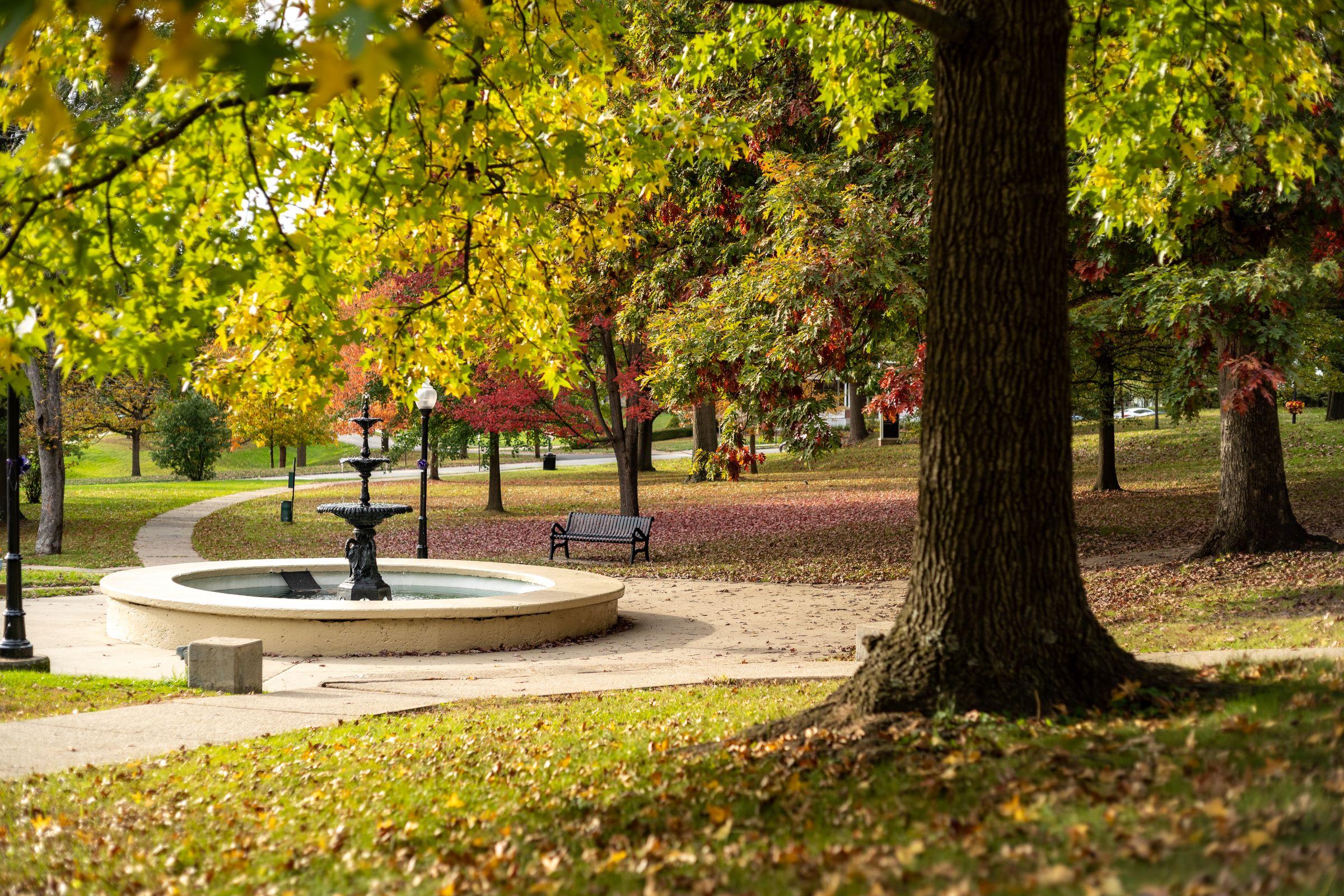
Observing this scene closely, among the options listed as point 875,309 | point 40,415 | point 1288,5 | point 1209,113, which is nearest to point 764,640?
point 875,309

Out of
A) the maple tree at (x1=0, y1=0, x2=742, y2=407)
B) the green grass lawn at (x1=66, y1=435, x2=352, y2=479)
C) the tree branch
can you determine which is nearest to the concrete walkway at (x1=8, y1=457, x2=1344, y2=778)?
the maple tree at (x1=0, y1=0, x2=742, y2=407)

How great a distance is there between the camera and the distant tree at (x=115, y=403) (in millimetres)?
27719

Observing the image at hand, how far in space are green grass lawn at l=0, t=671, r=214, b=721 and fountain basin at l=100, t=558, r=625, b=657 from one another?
5.40 ft

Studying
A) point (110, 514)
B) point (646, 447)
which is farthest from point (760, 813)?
point (646, 447)

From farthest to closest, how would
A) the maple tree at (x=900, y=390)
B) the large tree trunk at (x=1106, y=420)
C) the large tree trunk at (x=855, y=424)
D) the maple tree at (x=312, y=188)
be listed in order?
1. the large tree trunk at (x=855, y=424)
2. the large tree trunk at (x=1106, y=420)
3. the maple tree at (x=900, y=390)
4. the maple tree at (x=312, y=188)

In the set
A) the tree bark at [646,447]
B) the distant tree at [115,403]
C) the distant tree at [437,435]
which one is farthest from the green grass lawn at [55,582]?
the tree bark at [646,447]

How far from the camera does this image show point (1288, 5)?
6.61m

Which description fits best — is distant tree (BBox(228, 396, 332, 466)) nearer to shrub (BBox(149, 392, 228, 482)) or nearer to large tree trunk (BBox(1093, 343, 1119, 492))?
shrub (BBox(149, 392, 228, 482))

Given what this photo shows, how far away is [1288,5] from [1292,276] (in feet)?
16.7

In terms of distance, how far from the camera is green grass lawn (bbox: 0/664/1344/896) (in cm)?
326

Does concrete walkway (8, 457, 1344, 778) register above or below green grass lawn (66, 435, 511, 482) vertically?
below

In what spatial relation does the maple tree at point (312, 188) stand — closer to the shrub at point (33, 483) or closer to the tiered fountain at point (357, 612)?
the tiered fountain at point (357, 612)

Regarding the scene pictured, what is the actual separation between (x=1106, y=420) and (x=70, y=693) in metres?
21.5

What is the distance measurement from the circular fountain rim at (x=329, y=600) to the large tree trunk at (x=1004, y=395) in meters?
6.67
